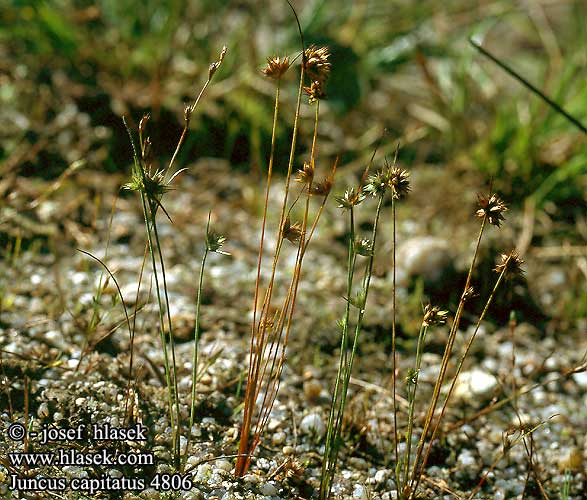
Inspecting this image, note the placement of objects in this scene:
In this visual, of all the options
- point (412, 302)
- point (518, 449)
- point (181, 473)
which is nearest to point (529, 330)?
point (412, 302)

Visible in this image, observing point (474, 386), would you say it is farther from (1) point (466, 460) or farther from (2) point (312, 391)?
(2) point (312, 391)

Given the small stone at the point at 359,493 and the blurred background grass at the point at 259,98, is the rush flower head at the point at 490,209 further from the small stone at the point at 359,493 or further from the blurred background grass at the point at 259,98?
the blurred background grass at the point at 259,98

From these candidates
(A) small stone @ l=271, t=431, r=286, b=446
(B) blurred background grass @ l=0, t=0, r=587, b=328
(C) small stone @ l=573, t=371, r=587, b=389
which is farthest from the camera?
(B) blurred background grass @ l=0, t=0, r=587, b=328

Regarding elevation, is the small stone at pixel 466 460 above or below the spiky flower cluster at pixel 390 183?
below

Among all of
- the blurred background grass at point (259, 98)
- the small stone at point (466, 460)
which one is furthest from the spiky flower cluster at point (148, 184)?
the blurred background grass at point (259, 98)

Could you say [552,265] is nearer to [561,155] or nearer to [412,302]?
[561,155]

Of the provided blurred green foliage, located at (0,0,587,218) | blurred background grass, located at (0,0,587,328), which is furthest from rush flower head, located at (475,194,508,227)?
blurred green foliage, located at (0,0,587,218)

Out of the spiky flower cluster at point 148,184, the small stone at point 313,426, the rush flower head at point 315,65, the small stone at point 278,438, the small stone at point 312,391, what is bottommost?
the small stone at point 278,438

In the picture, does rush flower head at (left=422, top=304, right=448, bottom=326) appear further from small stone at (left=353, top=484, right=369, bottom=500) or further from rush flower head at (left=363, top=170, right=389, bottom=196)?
→ small stone at (left=353, top=484, right=369, bottom=500)
